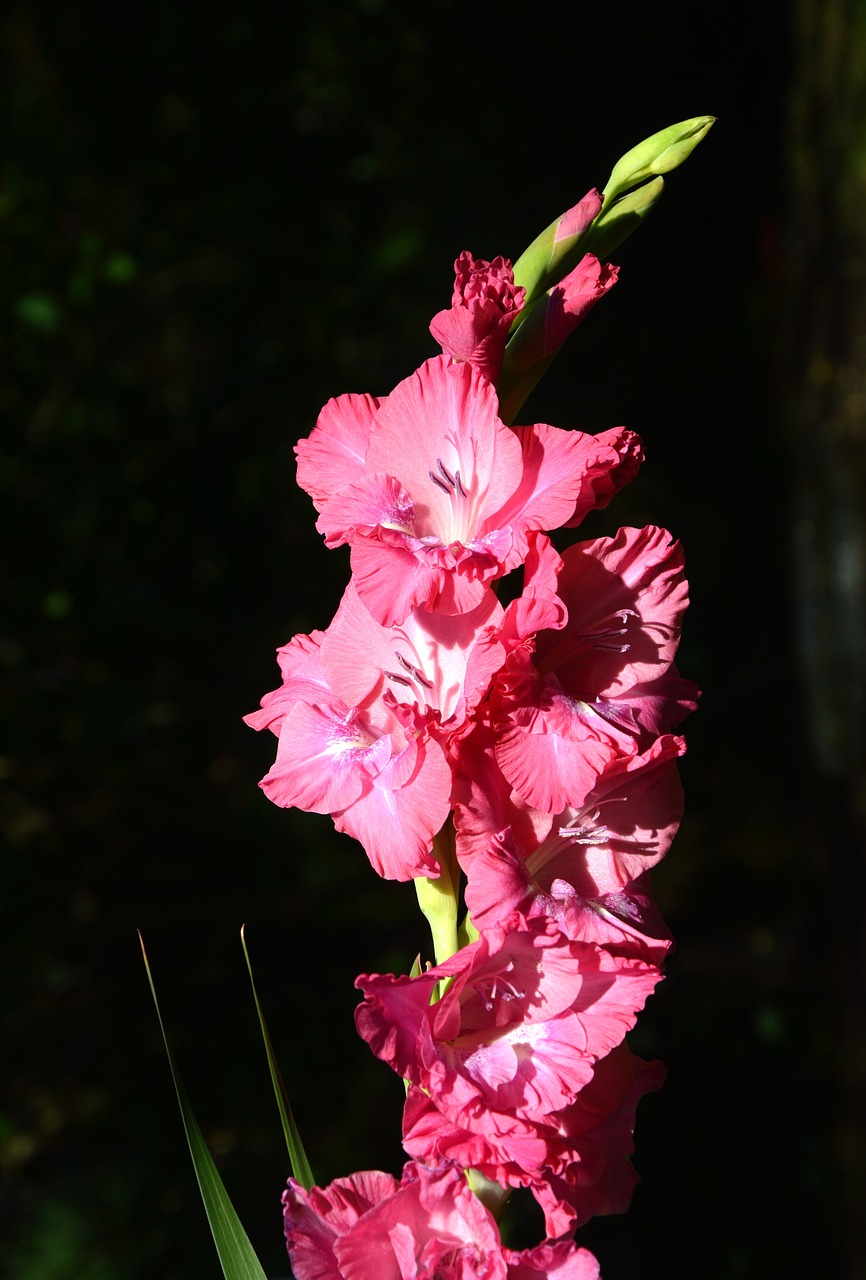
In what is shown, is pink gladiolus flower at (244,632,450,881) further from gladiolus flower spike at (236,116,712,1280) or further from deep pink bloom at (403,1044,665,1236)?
deep pink bloom at (403,1044,665,1236)

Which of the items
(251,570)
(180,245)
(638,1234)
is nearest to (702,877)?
(638,1234)

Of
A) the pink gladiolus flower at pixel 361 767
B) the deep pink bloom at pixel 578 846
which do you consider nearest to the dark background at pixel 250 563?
the pink gladiolus flower at pixel 361 767

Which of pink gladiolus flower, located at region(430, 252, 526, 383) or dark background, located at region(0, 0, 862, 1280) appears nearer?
pink gladiolus flower, located at region(430, 252, 526, 383)

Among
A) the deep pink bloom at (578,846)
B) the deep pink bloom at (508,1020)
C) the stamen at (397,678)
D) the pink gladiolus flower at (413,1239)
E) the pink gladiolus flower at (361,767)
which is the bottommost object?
the pink gladiolus flower at (413,1239)

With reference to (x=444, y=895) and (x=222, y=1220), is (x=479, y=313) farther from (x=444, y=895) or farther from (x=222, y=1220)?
(x=222, y=1220)

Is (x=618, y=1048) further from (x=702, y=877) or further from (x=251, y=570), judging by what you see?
(x=702, y=877)

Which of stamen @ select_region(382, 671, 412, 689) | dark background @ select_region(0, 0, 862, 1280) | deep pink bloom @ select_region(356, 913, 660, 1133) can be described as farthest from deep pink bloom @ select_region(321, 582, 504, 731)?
dark background @ select_region(0, 0, 862, 1280)

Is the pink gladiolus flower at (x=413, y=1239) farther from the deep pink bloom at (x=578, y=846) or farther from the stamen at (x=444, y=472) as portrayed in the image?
the stamen at (x=444, y=472)
